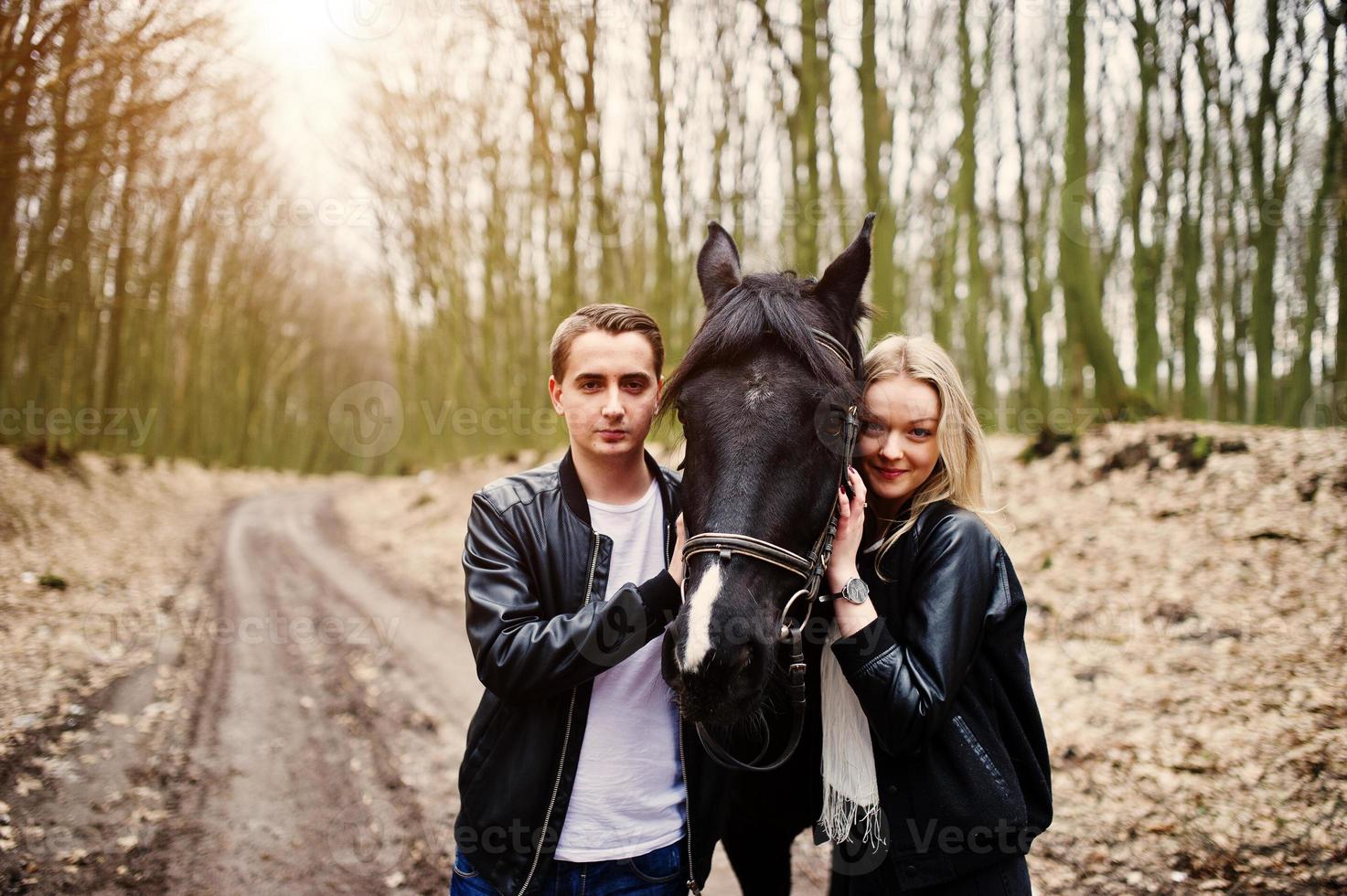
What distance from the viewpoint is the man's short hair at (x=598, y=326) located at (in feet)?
6.92

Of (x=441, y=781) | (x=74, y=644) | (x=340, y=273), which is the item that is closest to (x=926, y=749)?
(x=441, y=781)

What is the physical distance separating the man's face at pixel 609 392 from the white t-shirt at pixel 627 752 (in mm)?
229

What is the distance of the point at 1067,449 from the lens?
925cm

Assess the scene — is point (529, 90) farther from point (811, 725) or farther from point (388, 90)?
point (811, 725)

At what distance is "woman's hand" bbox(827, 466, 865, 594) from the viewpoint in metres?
1.90

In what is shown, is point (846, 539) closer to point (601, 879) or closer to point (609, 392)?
point (609, 392)

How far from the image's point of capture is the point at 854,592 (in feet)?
6.03

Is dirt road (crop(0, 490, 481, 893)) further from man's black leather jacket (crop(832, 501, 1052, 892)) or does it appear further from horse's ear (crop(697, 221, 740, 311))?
horse's ear (crop(697, 221, 740, 311))

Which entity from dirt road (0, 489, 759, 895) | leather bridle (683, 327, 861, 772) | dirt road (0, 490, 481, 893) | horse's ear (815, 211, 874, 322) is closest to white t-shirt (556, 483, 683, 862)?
leather bridle (683, 327, 861, 772)

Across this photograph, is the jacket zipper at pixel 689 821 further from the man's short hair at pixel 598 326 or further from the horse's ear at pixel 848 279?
the horse's ear at pixel 848 279

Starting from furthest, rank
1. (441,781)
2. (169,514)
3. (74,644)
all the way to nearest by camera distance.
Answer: (169,514)
(74,644)
(441,781)

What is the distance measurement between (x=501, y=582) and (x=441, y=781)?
149 inches

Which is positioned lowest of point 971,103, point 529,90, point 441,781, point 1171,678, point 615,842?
point 441,781

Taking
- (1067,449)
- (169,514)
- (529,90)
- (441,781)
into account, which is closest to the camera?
(441,781)
